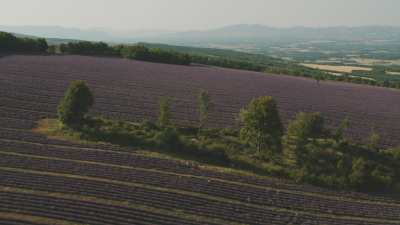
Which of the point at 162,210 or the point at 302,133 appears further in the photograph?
the point at 302,133

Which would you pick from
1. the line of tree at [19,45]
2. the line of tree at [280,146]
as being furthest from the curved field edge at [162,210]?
the line of tree at [19,45]

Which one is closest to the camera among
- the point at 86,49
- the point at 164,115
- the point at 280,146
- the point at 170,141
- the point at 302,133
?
the point at 170,141

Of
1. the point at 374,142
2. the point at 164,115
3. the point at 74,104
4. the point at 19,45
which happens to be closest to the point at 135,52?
the point at 19,45

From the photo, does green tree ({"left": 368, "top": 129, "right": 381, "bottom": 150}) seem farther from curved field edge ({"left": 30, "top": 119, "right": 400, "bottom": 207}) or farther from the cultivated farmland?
curved field edge ({"left": 30, "top": 119, "right": 400, "bottom": 207})

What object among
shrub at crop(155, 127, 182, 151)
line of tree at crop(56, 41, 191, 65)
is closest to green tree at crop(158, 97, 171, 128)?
shrub at crop(155, 127, 182, 151)

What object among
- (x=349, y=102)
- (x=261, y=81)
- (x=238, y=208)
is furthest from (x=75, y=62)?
(x=238, y=208)

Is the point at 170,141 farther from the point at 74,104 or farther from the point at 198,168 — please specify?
the point at 74,104

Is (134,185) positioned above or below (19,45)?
below

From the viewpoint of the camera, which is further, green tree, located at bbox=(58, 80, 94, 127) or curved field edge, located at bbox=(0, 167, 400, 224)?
green tree, located at bbox=(58, 80, 94, 127)
